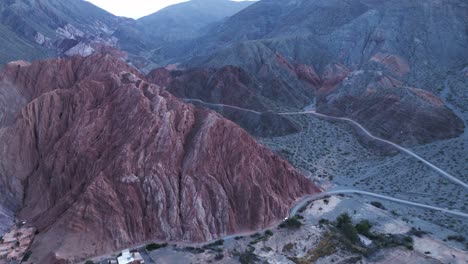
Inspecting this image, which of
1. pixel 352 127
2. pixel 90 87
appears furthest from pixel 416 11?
pixel 90 87

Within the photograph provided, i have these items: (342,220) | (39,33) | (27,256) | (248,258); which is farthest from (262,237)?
(39,33)

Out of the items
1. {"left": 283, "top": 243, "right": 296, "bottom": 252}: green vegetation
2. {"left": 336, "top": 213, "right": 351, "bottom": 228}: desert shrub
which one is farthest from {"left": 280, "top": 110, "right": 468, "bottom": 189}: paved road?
{"left": 283, "top": 243, "right": 296, "bottom": 252}: green vegetation

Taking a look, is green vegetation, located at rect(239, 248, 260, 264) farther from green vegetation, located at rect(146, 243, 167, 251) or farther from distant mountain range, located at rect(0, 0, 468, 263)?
green vegetation, located at rect(146, 243, 167, 251)

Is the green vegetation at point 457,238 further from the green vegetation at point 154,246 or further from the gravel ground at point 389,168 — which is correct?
the green vegetation at point 154,246

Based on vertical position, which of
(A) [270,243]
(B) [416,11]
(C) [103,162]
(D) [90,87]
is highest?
(B) [416,11]

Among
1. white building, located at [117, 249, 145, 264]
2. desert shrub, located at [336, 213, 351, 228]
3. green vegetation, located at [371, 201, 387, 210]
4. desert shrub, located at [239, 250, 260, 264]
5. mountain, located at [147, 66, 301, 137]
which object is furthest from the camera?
mountain, located at [147, 66, 301, 137]

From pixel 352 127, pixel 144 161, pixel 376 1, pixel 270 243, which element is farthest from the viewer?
pixel 376 1

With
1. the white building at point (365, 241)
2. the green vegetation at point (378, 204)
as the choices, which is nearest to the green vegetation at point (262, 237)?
the white building at point (365, 241)

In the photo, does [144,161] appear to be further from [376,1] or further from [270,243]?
[376,1]
